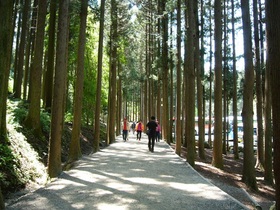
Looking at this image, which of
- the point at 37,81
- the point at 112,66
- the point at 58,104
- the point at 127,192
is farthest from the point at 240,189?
the point at 112,66

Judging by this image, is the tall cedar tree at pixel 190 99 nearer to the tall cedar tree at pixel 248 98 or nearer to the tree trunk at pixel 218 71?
the tree trunk at pixel 218 71

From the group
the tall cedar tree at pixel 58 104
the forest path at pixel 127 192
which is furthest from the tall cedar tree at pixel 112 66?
the forest path at pixel 127 192

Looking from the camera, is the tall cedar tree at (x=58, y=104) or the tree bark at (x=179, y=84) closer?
the tall cedar tree at (x=58, y=104)

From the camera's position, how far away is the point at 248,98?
10242mm

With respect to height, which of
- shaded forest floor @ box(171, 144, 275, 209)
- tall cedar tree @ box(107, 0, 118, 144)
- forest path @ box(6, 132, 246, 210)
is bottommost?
shaded forest floor @ box(171, 144, 275, 209)

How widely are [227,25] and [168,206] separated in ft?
63.9

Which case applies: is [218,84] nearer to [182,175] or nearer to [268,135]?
[268,135]

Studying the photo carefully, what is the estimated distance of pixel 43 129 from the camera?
1370 cm

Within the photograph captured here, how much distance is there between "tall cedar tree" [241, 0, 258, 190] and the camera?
10.2 metres

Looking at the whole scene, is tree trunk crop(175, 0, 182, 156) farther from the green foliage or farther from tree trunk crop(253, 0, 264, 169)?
the green foliage

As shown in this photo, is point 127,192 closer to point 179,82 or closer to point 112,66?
point 179,82

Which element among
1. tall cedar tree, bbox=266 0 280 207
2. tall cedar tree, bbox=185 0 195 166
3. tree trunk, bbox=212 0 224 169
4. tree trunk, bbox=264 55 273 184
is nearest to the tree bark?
tall cedar tree, bbox=185 0 195 166

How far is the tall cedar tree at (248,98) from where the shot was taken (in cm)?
1016

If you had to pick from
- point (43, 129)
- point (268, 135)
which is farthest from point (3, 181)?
point (268, 135)
